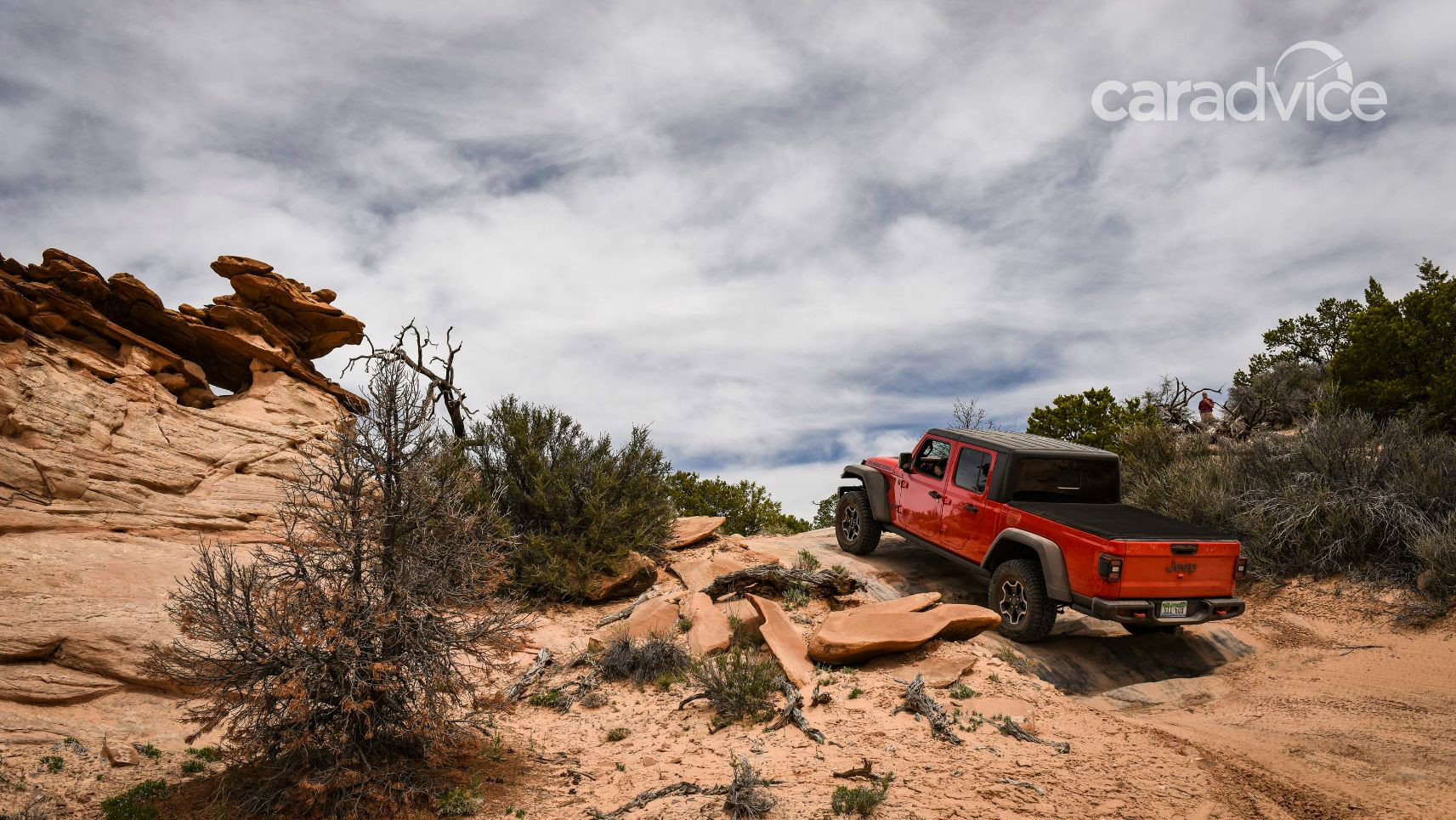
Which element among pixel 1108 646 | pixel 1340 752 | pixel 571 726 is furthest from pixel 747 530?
pixel 1340 752

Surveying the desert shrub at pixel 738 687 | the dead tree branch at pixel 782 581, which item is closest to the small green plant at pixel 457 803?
the desert shrub at pixel 738 687

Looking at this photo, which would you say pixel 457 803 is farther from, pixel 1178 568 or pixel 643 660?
pixel 1178 568

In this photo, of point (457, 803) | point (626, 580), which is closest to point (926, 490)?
point (626, 580)

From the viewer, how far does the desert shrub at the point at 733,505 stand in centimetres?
1947

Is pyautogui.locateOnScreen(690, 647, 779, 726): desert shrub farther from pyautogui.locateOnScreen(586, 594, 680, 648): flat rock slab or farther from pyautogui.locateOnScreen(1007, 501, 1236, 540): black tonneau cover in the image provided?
pyautogui.locateOnScreen(1007, 501, 1236, 540): black tonneau cover

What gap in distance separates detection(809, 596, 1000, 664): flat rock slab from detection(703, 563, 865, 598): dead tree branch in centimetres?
156

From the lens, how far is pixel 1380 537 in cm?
1095

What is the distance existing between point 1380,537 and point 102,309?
→ 17.4 metres

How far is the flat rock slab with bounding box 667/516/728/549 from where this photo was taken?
44.1 feet

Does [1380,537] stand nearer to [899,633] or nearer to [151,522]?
[899,633]

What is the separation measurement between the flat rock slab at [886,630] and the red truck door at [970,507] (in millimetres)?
1419

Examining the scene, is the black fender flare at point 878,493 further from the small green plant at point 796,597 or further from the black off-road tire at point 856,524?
the small green plant at point 796,597

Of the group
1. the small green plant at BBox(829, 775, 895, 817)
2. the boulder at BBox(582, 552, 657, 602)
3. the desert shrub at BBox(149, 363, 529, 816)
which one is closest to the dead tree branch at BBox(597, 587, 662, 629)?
the boulder at BBox(582, 552, 657, 602)

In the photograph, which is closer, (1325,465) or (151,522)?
(151,522)
